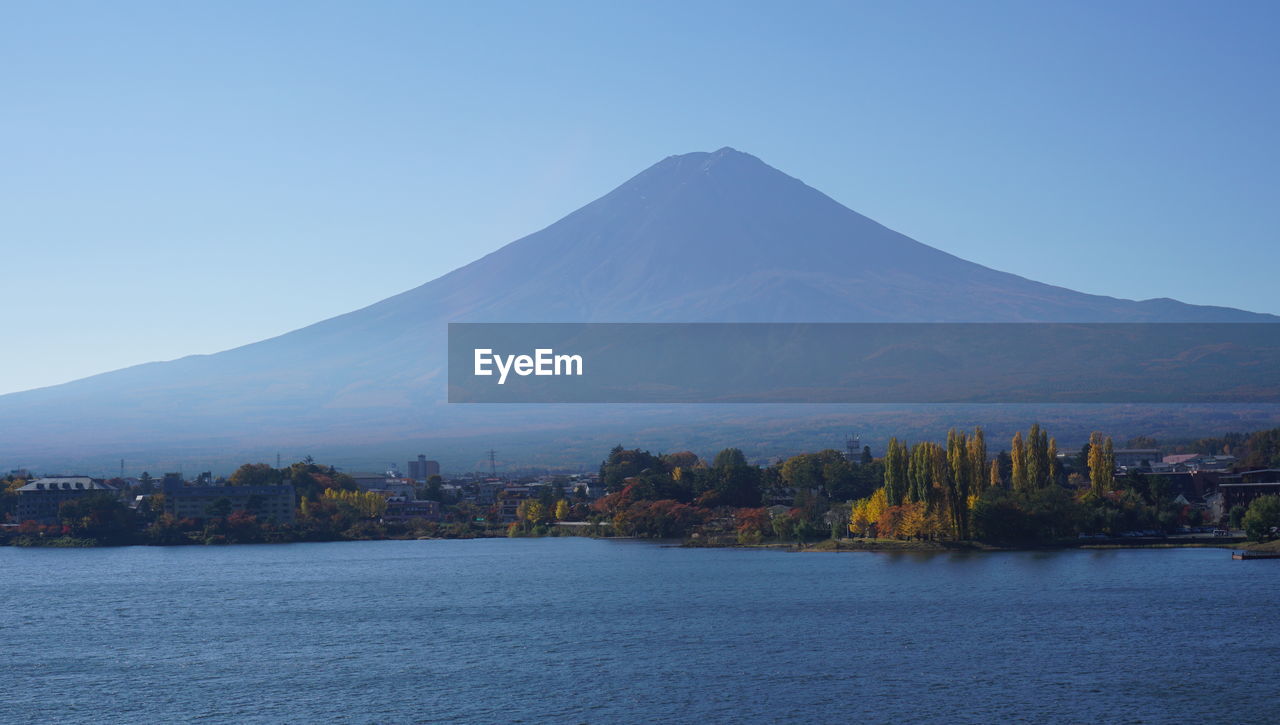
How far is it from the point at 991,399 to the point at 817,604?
116101mm

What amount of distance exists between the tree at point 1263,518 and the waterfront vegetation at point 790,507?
0.06m

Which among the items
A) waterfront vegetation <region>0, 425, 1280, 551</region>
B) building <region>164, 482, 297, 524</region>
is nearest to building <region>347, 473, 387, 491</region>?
waterfront vegetation <region>0, 425, 1280, 551</region>

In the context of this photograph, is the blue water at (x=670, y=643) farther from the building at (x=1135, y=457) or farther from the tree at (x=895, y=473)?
the building at (x=1135, y=457)

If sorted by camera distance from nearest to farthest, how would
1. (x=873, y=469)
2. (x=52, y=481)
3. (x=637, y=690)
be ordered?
(x=637, y=690)
(x=873, y=469)
(x=52, y=481)

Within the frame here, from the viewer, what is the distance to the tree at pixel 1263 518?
2254 inches

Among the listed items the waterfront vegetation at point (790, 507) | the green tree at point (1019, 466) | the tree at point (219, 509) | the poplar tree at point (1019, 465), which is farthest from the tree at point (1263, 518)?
the tree at point (219, 509)

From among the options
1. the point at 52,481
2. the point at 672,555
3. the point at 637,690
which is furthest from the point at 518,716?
the point at 52,481

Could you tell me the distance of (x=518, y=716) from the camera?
25.7 meters

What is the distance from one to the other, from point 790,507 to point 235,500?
3539cm

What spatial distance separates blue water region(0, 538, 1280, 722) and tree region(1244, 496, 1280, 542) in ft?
8.17

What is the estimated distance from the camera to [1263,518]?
188ft

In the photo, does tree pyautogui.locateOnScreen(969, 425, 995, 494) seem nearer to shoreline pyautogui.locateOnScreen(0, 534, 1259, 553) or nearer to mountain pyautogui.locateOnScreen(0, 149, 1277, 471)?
shoreline pyautogui.locateOnScreen(0, 534, 1259, 553)

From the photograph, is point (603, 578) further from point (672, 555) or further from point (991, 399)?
point (991, 399)

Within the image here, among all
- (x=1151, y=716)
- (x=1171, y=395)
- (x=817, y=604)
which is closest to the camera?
(x=1151, y=716)
